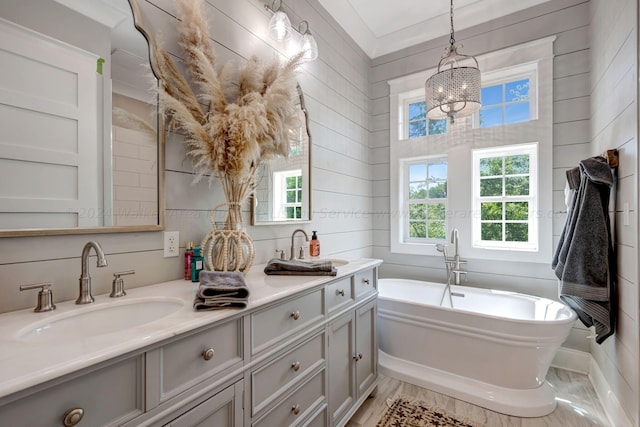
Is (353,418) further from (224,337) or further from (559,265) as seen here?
(559,265)

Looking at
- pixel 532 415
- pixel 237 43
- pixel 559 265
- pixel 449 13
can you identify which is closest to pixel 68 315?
pixel 237 43

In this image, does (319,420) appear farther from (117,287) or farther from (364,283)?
(117,287)

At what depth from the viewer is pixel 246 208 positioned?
185cm

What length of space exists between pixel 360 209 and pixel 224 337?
2.35 meters

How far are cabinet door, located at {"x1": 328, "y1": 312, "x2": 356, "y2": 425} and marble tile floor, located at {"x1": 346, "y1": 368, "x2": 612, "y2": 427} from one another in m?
0.26

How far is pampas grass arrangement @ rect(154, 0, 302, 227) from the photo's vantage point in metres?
1.33

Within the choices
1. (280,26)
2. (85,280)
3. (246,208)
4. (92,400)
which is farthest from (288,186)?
(92,400)

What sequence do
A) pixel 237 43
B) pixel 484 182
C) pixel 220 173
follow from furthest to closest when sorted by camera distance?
pixel 484 182 → pixel 237 43 → pixel 220 173

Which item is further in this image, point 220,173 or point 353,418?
point 353,418

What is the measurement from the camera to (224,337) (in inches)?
39.3

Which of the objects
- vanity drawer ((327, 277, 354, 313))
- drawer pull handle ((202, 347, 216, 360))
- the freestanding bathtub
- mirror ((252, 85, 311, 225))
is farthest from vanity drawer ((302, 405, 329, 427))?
mirror ((252, 85, 311, 225))

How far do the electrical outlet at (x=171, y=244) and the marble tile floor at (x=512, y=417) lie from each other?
57.7 inches

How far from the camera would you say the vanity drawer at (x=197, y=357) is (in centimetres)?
83

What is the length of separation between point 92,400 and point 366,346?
1582 mm
